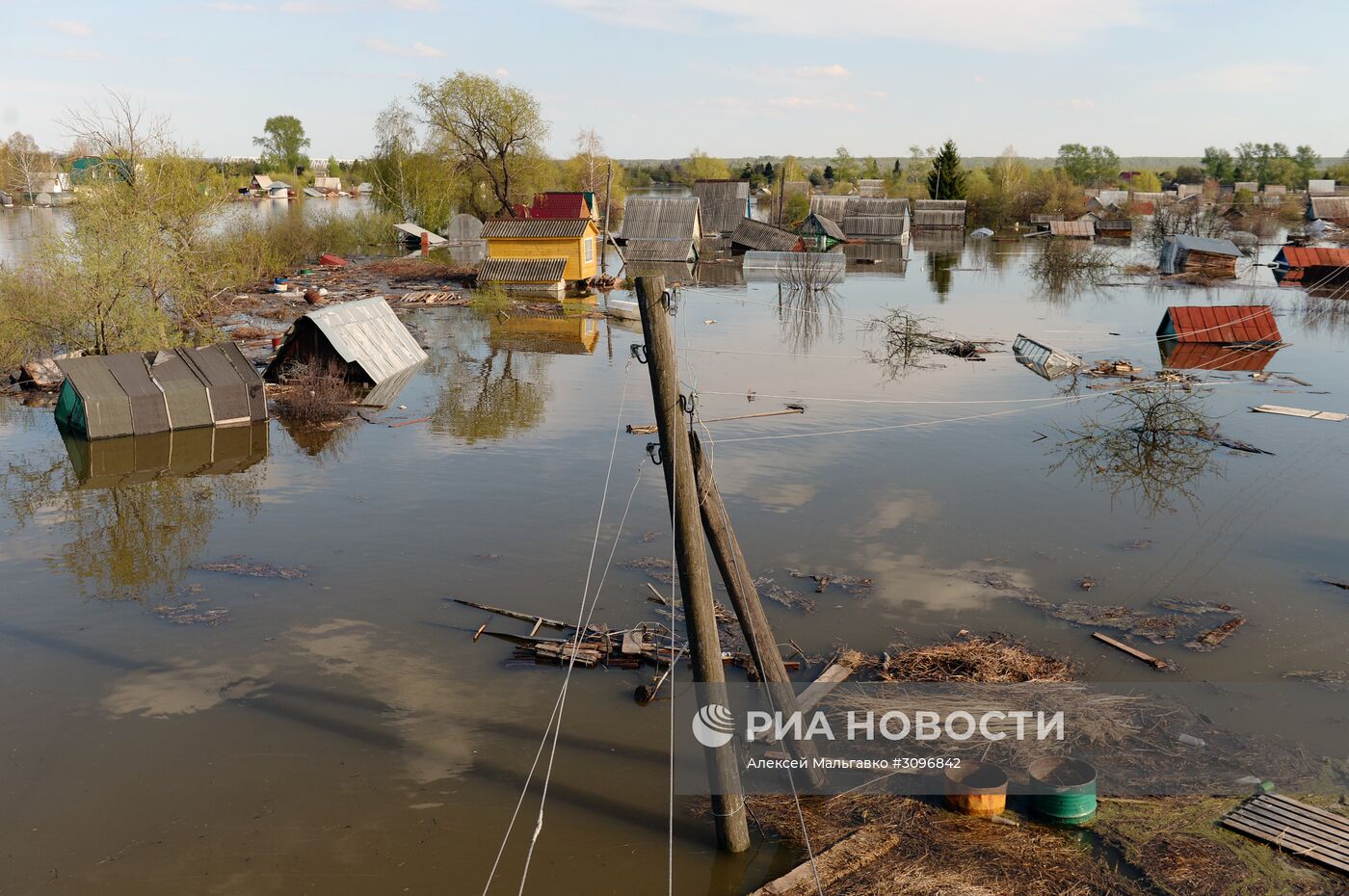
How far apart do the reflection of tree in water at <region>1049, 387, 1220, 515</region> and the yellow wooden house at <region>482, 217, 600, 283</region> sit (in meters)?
24.6

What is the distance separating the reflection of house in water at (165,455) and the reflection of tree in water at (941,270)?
29.6 meters

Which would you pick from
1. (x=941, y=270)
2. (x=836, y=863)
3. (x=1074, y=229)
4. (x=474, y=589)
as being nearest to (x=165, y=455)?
(x=474, y=589)

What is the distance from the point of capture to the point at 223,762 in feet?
Answer: 28.9

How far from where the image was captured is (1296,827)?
7.47 metres

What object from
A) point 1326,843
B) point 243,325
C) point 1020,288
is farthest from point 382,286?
point 1326,843

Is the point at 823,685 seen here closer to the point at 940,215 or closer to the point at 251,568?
the point at 251,568

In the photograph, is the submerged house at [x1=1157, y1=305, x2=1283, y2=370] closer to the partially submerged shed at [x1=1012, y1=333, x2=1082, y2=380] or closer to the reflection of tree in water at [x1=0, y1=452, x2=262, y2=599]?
the partially submerged shed at [x1=1012, y1=333, x2=1082, y2=380]

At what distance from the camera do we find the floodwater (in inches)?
313

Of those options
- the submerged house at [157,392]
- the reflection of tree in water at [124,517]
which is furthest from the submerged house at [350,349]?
the reflection of tree in water at [124,517]

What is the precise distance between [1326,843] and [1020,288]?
3928cm

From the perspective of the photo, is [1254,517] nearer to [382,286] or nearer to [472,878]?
[472,878]

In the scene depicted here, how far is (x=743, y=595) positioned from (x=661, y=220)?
5024 cm

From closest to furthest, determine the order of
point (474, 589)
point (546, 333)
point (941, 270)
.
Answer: point (474, 589) < point (546, 333) < point (941, 270)

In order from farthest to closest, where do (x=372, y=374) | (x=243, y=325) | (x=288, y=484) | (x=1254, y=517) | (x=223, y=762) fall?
(x=243, y=325) → (x=372, y=374) → (x=288, y=484) → (x=1254, y=517) → (x=223, y=762)
